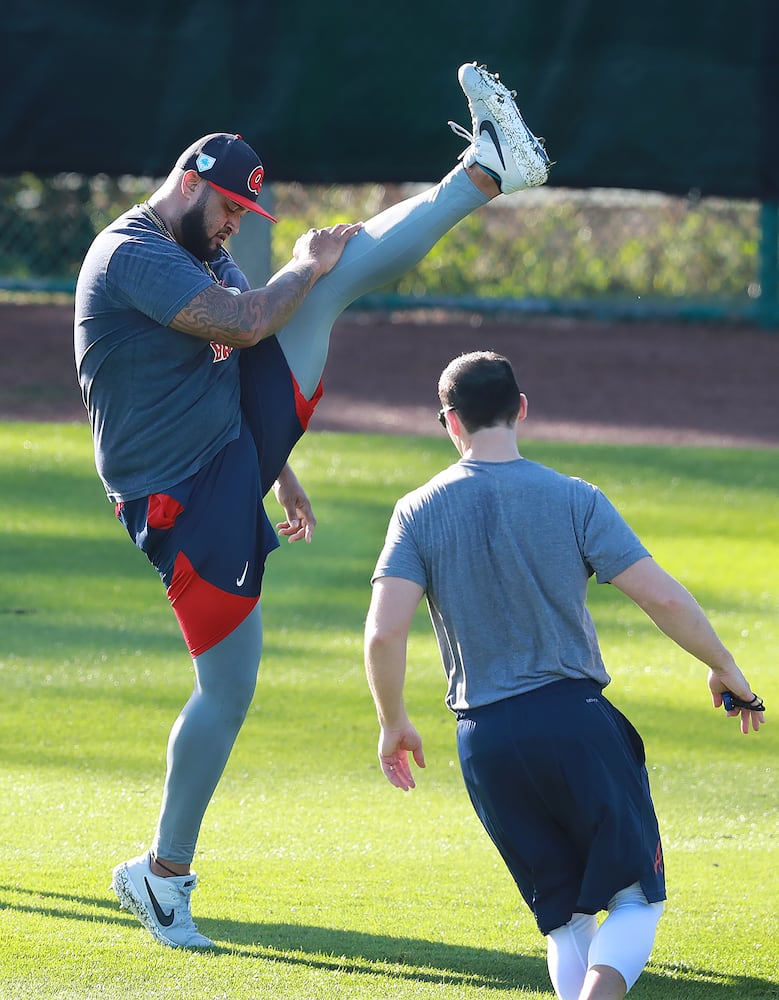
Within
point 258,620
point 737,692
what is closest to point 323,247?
point 258,620

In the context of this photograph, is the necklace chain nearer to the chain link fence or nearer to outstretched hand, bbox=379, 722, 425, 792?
outstretched hand, bbox=379, 722, 425, 792

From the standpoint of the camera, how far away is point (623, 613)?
7000mm

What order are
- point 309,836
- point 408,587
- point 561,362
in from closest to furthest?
point 408,587, point 309,836, point 561,362

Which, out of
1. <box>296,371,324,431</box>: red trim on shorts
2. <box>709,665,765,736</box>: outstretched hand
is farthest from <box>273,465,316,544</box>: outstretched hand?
<box>709,665,765,736</box>: outstretched hand

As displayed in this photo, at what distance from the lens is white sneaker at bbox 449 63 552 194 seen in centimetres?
366

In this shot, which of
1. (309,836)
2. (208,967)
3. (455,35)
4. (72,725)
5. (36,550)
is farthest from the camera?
(455,35)

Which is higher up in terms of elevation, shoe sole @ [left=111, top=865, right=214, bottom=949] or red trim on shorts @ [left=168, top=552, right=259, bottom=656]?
red trim on shorts @ [left=168, top=552, right=259, bottom=656]

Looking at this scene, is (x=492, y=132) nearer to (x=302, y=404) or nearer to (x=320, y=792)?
(x=302, y=404)

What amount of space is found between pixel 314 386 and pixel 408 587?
98 centimetres

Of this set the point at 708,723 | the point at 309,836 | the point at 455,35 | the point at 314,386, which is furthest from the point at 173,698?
the point at 455,35

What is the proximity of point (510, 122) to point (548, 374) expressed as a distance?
793 cm

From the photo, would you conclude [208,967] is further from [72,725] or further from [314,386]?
[72,725]

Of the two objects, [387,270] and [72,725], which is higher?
[387,270]

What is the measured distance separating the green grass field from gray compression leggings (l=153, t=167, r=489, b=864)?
1.06 feet
